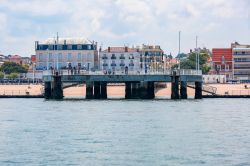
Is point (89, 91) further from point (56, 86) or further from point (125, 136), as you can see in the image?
point (125, 136)

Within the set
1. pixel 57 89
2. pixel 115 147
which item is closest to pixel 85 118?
pixel 115 147

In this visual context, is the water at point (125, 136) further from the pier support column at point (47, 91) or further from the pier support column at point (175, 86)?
the pier support column at point (47, 91)

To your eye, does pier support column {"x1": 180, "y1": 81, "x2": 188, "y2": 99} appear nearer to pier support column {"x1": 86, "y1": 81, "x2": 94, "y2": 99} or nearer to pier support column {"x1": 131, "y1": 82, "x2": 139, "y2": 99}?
pier support column {"x1": 131, "y1": 82, "x2": 139, "y2": 99}

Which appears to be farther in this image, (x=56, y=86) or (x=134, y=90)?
(x=134, y=90)

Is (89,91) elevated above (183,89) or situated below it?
below

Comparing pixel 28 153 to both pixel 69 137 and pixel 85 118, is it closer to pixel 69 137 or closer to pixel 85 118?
pixel 69 137

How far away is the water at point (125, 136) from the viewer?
5812 cm

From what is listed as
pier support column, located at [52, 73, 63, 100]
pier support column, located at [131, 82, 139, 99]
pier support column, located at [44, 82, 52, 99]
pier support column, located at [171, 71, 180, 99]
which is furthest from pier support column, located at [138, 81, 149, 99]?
pier support column, located at [44, 82, 52, 99]

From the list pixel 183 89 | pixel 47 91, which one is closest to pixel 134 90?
pixel 183 89

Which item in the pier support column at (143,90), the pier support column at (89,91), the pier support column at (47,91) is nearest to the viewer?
the pier support column at (143,90)

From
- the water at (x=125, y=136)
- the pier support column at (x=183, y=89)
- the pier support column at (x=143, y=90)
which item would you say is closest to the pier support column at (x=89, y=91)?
the pier support column at (x=143, y=90)

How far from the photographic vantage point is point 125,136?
7075 cm

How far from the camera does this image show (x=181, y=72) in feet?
439

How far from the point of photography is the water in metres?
58.1
